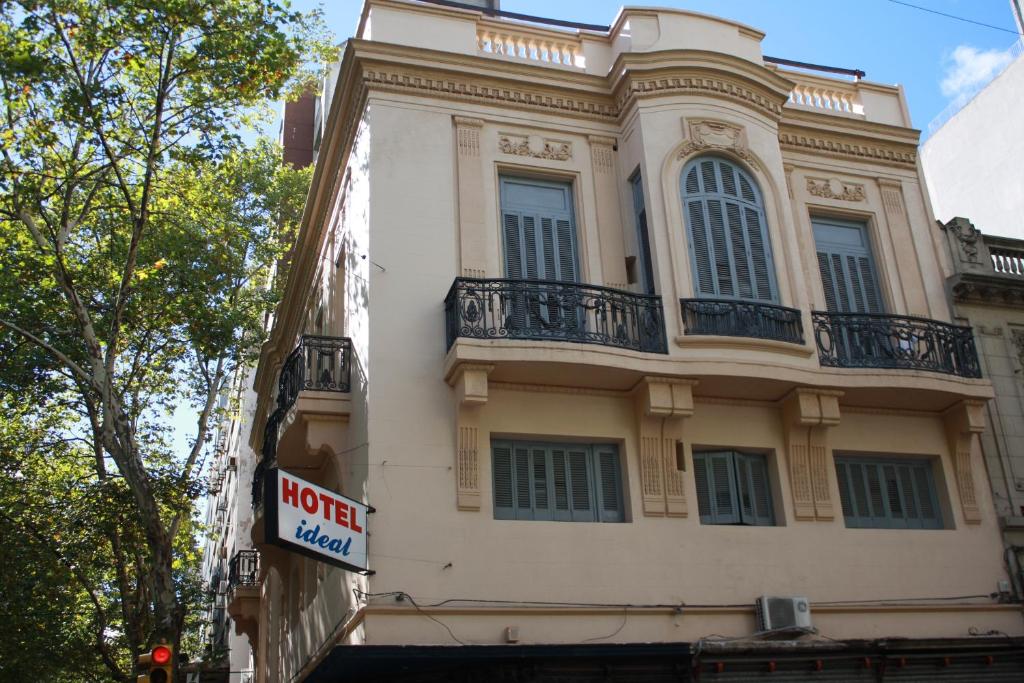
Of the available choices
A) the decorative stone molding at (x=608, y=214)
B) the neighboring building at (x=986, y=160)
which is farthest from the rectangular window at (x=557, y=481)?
the neighboring building at (x=986, y=160)

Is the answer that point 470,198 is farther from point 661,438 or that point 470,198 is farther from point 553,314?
point 661,438

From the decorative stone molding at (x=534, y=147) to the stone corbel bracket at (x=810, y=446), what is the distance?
5.06 meters

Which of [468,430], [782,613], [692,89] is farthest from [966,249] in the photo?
[468,430]

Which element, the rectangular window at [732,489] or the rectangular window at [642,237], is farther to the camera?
the rectangular window at [642,237]

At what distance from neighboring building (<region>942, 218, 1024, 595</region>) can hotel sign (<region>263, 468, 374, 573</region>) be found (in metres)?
9.62

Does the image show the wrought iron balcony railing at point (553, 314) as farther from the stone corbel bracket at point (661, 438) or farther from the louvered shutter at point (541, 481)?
the louvered shutter at point (541, 481)

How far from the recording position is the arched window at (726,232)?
595 inches

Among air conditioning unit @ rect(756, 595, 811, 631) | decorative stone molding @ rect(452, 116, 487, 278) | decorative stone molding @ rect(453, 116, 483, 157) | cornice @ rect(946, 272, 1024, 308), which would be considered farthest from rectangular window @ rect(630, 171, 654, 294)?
cornice @ rect(946, 272, 1024, 308)

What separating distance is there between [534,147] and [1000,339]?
843 cm

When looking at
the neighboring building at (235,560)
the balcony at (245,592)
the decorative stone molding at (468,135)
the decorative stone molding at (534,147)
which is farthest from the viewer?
the neighboring building at (235,560)

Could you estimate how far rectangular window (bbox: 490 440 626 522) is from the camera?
13.7 metres

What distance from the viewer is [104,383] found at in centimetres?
1538

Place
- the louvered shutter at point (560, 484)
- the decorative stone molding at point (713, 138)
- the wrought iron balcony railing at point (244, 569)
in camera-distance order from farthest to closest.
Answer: the wrought iron balcony railing at point (244, 569) < the decorative stone molding at point (713, 138) < the louvered shutter at point (560, 484)

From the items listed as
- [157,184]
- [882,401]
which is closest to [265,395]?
[157,184]
